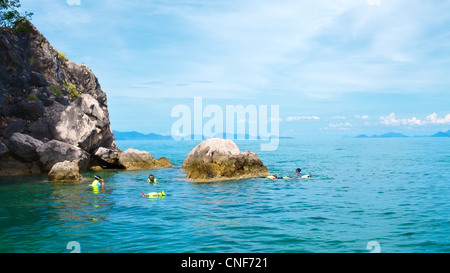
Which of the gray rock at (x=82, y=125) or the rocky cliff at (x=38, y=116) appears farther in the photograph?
the gray rock at (x=82, y=125)

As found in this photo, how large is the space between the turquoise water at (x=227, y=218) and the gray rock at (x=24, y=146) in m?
6.28

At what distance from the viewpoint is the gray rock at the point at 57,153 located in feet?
100

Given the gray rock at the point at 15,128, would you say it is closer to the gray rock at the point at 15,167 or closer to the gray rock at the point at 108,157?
the gray rock at the point at 15,167

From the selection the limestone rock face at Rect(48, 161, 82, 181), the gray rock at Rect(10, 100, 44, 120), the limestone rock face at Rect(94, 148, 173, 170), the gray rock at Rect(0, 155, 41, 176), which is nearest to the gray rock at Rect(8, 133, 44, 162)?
the gray rock at Rect(0, 155, 41, 176)

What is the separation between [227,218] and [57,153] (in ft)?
71.8

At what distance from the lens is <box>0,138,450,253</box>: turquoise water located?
1100 centimetres

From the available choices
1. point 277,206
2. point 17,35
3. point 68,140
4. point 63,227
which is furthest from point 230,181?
point 17,35

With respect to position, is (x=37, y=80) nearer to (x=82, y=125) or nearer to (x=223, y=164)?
(x=82, y=125)

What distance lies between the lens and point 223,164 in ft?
91.4

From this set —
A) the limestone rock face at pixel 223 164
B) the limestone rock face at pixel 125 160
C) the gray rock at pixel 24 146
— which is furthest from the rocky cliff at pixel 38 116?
the limestone rock face at pixel 223 164

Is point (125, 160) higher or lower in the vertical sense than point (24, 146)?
lower

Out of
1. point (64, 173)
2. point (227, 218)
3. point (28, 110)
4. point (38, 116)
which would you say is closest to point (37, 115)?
point (38, 116)
